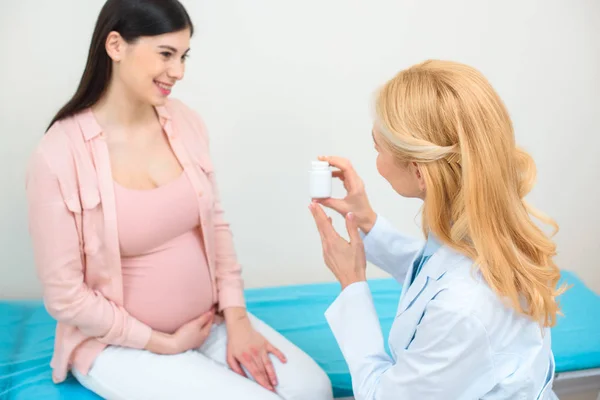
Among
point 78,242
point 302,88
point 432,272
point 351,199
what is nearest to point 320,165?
point 351,199

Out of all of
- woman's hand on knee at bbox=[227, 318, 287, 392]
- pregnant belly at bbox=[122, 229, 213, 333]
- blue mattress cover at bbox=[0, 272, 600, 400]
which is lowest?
blue mattress cover at bbox=[0, 272, 600, 400]

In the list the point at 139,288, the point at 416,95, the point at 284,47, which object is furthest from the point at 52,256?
the point at 284,47

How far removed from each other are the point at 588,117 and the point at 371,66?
39.7 inches

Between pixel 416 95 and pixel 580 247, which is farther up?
pixel 416 95

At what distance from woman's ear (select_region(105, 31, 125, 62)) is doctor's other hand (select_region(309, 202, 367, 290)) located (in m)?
0.59

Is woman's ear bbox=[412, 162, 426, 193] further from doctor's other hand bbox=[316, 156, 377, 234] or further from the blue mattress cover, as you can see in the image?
the blue mattress cover

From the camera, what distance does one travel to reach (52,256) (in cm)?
144

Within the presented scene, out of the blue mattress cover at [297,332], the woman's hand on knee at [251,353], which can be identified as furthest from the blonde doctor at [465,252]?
the blue mattress cover at [297,332]

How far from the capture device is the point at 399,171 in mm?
1270

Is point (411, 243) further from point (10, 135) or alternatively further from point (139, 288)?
point (10, 135)

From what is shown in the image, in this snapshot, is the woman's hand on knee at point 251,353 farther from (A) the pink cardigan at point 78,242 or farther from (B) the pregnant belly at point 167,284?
(A) the pink cardigan at point 78,242

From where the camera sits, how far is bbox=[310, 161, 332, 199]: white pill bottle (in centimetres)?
152

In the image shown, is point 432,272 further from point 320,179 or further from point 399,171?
point 320,179

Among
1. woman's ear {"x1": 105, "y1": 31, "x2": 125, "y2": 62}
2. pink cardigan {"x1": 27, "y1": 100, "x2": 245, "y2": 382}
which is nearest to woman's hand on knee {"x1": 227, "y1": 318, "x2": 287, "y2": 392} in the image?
pink cardigan {"x1": 27, "y1": 100, "x2": 245, "y2": 382}
